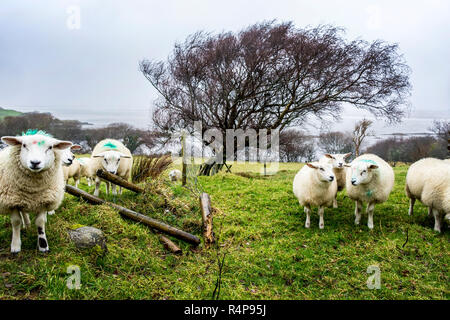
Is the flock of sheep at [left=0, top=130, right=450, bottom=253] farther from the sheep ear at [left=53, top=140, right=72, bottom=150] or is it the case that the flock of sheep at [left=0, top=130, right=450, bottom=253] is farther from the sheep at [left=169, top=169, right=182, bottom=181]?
the sheep at [left=169, top=169, right=182, bottom=181]

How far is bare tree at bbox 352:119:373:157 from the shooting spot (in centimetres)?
1968

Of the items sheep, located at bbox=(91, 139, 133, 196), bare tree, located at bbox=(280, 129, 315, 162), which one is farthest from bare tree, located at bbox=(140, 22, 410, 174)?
sheep, located at bbox=(91, 139, 133, 196)

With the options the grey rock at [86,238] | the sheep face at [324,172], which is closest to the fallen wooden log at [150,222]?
the grey rock at [86,238]

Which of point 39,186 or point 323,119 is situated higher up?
point 323,119

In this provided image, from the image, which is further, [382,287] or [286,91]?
[286,91]

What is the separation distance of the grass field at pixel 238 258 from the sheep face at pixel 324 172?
1.17 metres

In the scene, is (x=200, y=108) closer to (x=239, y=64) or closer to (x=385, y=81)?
(x=239, y=64)

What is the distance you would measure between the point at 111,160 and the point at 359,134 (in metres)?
19.9

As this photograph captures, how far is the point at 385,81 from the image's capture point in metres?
14.8

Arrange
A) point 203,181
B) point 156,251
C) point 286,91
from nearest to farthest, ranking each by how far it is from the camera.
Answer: point 156,251
point 203,181
point 286,91

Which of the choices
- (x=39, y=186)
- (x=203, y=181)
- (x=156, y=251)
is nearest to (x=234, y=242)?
(x=156, y=251)
